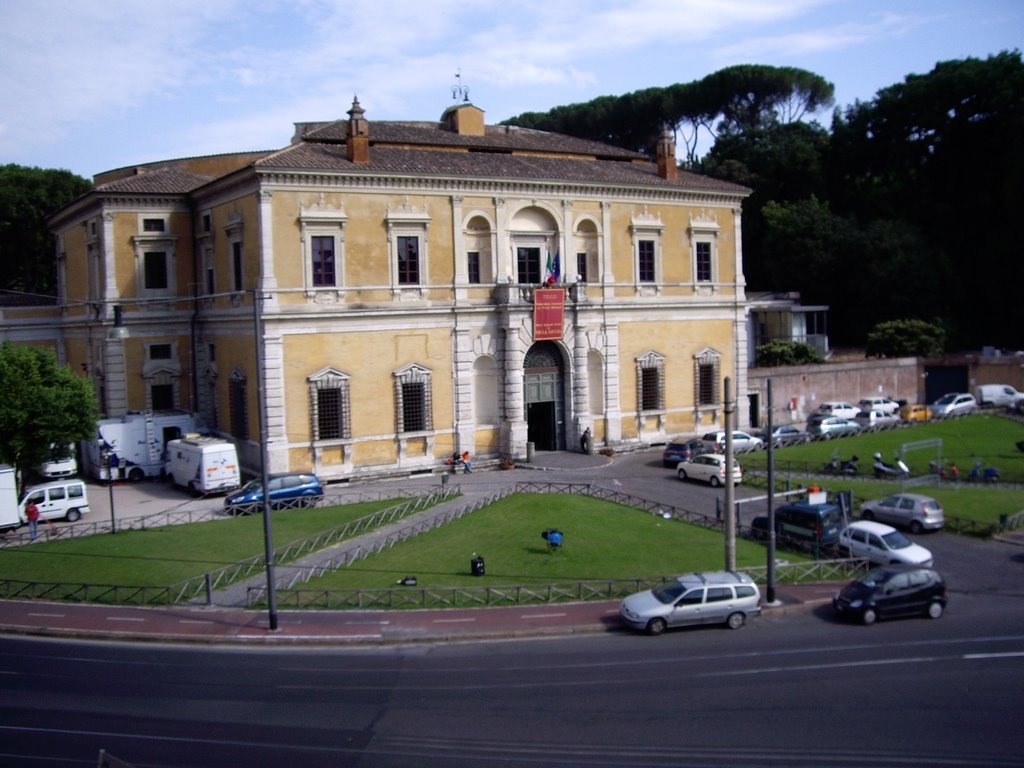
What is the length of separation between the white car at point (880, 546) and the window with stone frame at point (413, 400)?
68.6 feet

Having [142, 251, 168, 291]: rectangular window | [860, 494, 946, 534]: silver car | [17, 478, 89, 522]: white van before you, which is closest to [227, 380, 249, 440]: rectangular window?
[142, 251, 168, 291]: rectangular window

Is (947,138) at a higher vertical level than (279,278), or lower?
higher

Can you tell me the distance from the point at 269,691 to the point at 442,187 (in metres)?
30.3

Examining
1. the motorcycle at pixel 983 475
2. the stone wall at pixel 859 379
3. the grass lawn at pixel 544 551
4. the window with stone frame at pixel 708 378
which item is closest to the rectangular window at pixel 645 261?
the window with stone frame at pixel 708 378

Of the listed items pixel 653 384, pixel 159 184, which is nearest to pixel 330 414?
pixel 159 184

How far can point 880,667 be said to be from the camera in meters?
23.6

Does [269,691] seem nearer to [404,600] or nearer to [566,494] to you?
[404,600]

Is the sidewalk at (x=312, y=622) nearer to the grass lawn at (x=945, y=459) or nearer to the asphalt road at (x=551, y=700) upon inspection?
the asphalt road at (x=551, y=700)

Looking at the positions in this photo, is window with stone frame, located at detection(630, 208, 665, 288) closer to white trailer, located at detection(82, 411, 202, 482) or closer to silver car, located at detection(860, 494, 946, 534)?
silver car, located at detection(860, 494, 946, 534)

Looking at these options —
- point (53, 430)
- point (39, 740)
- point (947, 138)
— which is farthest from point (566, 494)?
point (947, 138)

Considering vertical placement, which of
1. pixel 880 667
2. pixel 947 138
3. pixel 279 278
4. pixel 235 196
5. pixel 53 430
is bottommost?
pixel 880 667

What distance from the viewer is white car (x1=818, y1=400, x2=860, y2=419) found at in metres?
60.1

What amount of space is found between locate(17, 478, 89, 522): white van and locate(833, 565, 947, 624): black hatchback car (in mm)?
29333

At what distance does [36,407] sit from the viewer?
40625 mm
